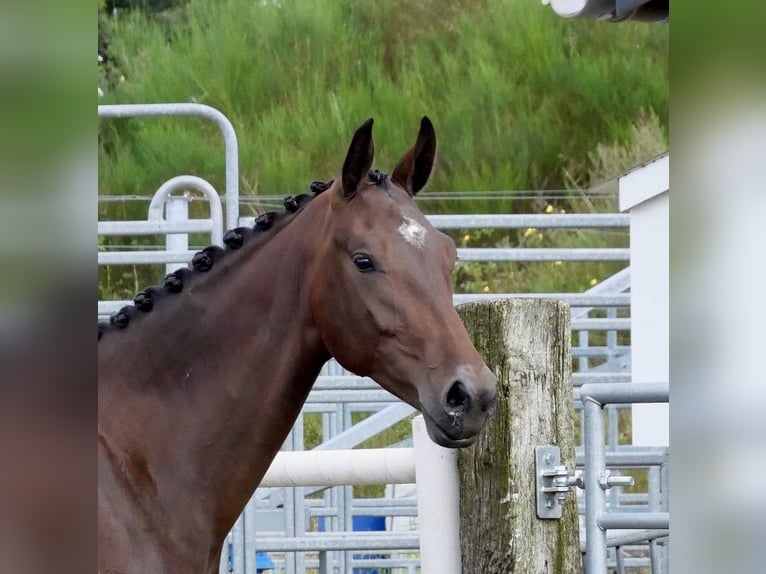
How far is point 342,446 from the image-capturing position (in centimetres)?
429

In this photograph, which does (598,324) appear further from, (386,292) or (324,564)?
(386,292)

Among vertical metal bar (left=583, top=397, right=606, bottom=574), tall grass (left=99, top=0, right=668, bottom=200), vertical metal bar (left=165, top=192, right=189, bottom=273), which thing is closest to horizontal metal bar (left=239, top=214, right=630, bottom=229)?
vertical metal bar (left=165, top=192, right=189, bottom=273)

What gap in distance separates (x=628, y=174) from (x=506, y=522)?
2.85 meters

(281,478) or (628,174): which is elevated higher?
(628,174)

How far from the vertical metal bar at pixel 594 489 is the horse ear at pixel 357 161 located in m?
0.62

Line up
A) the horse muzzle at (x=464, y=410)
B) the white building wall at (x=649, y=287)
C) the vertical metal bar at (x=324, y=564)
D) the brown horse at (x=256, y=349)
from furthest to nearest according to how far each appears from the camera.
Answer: the white building wall at (x=649, y=287), the vertical metal bar at (x=324, y=564), the brown horse at (x=256, y=349), the horse muzzle at (x=464, y=410)

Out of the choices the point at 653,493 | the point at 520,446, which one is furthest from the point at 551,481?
the point at 653,493

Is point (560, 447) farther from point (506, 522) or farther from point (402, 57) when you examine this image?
point (402, 57)

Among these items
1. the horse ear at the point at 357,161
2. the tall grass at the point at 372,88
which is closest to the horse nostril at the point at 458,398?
the horse ear at the point at 357,161

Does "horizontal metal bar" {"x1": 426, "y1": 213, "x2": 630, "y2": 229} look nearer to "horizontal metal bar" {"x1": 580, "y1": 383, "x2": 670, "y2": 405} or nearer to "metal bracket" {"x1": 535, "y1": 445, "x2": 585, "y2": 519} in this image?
"horizontal metal bar" {"x1": 580, "y1": 383, "x2": 670, "y2": 405}

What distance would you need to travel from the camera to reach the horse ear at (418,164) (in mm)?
2438

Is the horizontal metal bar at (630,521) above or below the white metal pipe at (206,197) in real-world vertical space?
below

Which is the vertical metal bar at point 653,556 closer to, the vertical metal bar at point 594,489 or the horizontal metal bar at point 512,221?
the vertical metal bar at point 594,489
